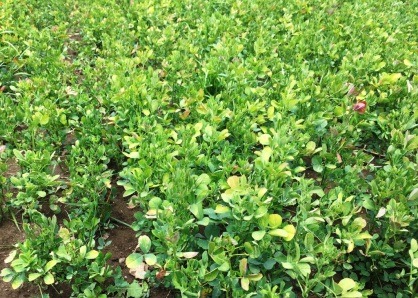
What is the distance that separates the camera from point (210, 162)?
240 centimetres

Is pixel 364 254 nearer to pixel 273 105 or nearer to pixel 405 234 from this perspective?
pixel 405 234

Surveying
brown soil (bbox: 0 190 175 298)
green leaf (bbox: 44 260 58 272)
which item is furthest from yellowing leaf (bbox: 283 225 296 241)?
green leaf (bbox: 44 260 58 272)

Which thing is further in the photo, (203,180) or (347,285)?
(203,180)

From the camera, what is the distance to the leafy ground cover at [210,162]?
2.04m

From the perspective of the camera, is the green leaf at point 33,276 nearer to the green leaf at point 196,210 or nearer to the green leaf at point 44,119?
the green leaf at point 196,210

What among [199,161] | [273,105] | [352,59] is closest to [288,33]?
[352,59]

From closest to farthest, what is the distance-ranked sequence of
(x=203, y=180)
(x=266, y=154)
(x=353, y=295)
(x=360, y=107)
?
1. (x=353, y=295)
2. (x=203, y=180)
3. (x=266, y=154)
4. (x=360, y=107)

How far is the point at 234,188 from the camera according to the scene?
2113 mm

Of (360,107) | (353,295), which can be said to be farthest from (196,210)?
(360,107)

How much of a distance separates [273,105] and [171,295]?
137cm

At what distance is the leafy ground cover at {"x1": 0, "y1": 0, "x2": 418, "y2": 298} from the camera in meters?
2.04

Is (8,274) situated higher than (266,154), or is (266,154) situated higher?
(266,154)

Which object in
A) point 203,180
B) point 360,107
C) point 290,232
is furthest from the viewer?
point 360,107

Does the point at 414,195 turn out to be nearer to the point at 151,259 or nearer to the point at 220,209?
the point at 220,209
